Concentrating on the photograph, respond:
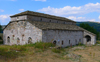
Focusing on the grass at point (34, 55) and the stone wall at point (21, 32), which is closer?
the grass at point (34, 55)

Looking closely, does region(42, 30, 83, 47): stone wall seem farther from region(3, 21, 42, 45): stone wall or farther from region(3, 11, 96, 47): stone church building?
region(3, 21, 42, 45): stone wall

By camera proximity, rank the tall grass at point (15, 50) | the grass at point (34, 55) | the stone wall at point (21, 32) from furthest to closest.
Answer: the stone wall at point (21, 32)
the tall grass at point (15, 50)
the grass at point (34, 55)

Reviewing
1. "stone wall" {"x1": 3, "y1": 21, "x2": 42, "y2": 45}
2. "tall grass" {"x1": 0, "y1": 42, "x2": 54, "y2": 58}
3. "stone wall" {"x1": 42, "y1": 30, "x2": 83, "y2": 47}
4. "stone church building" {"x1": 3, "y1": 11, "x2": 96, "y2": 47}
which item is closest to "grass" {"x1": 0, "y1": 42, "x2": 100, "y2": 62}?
"tall grass" {"x1": 0, "y1": 42, "x2": 54, "y2": 58}

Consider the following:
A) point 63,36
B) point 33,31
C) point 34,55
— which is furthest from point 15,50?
point 63,36

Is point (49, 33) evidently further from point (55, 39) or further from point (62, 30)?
point (62, 30)

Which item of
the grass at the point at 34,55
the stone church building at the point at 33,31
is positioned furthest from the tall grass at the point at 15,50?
the stone church building at the point at 33,31

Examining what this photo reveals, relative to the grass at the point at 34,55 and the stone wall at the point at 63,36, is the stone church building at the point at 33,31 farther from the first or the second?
the grass at the point at 34,55

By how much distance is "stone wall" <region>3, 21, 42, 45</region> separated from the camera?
15520 mm

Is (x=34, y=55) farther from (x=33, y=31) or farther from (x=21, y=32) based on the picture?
(x=21, y=32)

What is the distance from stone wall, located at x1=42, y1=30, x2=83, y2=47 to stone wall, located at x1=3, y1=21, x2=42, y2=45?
1.43 metres

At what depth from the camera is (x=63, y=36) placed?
19.3 metres

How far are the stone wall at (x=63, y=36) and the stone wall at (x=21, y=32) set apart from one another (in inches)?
56.1

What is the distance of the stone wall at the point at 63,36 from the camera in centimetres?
1583

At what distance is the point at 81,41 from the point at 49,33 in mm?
13286
